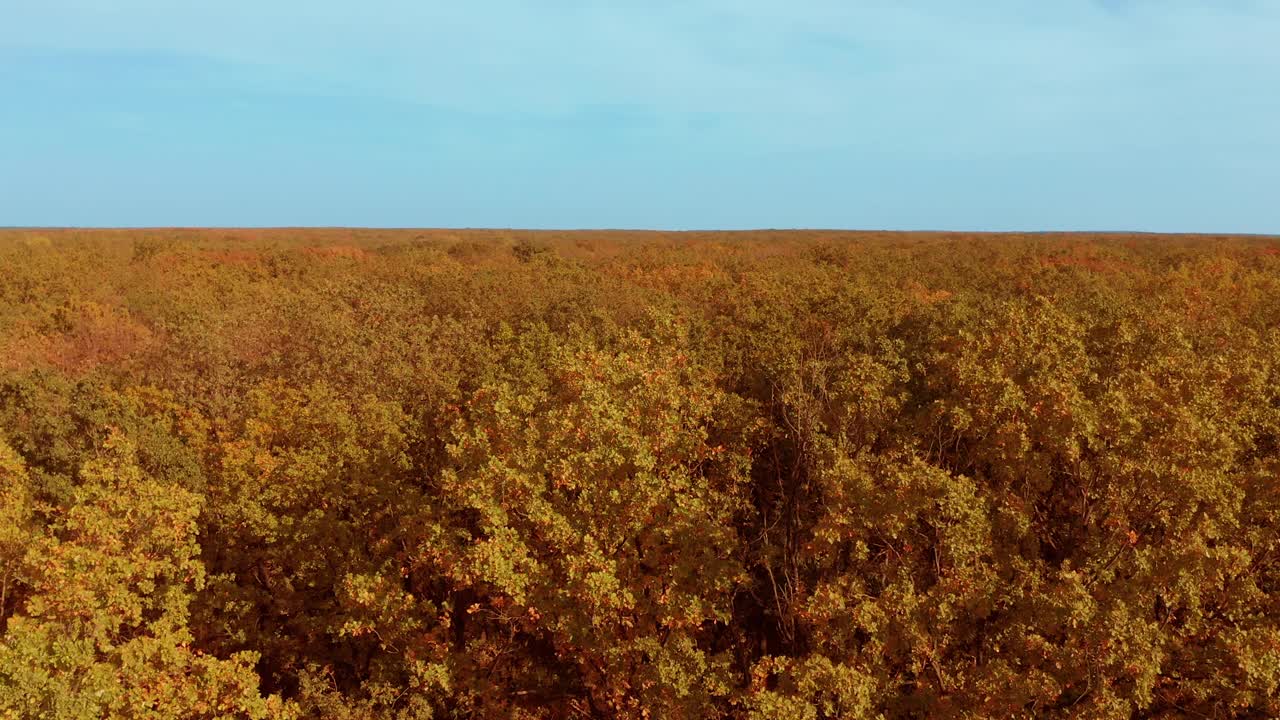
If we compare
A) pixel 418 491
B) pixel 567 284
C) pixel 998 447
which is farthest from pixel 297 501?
pixel 567 284

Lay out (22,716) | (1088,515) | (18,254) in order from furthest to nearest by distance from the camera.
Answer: (18,254) < (1088,515) < (22,716)

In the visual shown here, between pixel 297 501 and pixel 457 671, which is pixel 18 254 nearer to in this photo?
pixel 297 501

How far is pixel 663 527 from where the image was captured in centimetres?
2641

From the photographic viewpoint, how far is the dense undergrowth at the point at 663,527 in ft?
71.3

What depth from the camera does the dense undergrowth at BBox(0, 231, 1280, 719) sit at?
71.3ft

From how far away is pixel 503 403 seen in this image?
27078 millimetres

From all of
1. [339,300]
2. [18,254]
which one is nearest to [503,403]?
[339,300]

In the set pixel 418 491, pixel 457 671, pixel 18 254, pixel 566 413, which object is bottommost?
pixel 457 671

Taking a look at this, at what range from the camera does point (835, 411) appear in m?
31.1

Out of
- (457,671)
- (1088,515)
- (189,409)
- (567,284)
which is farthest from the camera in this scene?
(567,284)

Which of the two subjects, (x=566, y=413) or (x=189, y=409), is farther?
(x=189, y=409)

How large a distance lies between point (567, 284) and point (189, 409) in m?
32.2

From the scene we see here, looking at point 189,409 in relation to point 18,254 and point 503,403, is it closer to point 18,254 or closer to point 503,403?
point 503,403

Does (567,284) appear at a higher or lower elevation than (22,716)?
higher
